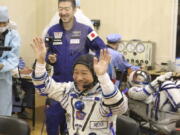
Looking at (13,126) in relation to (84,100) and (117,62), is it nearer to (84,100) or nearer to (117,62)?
(84,100)

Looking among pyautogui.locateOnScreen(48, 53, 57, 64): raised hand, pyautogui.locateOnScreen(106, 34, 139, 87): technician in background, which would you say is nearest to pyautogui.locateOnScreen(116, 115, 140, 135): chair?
pyautogui.locateOnScreen(48, 53, 57, 64): raised hand

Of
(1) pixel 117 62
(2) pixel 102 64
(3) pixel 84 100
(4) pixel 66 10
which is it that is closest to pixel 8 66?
(4) pixel 66 10

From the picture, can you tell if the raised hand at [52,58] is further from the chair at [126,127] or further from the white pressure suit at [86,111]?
the chair at [126,127]

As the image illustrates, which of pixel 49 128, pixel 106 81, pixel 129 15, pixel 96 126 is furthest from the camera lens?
pixel 129 15

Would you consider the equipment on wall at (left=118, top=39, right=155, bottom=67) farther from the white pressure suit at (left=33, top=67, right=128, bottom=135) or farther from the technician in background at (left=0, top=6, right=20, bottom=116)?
the white pressure suit at (left=33, top=67, right=128, bottom=135)

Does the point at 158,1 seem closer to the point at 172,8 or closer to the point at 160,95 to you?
the point at 172,8

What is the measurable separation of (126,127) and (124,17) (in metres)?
3.87

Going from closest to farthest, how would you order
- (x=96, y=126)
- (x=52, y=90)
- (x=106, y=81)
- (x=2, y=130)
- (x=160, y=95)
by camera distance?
(x=106, y=81), (x=96, y=126), (x=52, y=90), (x=2, y=130), (x=160, y=95)

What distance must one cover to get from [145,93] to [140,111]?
0.27 m

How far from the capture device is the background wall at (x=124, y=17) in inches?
207

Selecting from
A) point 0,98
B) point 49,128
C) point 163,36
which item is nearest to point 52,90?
point 49,128

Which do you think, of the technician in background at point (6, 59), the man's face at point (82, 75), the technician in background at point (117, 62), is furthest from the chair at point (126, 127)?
the technician in background at point (117, 62)

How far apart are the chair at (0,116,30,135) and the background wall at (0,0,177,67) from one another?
12.0ft

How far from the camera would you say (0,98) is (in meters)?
3.53
